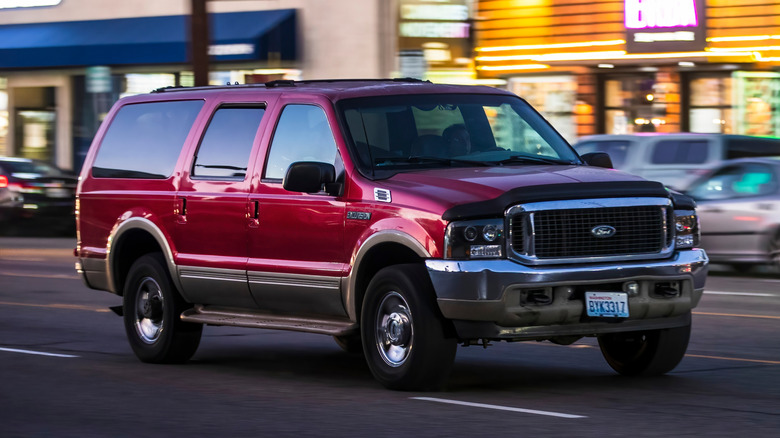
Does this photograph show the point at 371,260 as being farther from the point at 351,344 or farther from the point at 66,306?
the point at 66,306

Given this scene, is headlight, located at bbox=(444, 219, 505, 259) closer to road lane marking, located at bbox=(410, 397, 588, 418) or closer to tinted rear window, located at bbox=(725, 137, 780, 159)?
road lane marking, located at bbox=(410, 397, 588, 418)

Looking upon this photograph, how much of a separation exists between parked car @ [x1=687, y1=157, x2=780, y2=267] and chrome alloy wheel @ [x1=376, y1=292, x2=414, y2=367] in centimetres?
1001

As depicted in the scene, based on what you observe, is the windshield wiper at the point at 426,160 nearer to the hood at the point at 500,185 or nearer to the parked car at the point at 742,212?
the hood at the point at 500,185

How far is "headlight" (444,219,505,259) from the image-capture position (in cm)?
843

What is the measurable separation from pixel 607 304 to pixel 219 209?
2.94 metres

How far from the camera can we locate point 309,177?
363 inches

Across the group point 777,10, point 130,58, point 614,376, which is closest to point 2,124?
point 130,58

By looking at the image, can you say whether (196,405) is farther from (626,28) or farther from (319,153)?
(626,28)

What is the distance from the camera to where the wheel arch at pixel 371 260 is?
889cm

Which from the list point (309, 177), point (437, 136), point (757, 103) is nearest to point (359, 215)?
point (309, 177)

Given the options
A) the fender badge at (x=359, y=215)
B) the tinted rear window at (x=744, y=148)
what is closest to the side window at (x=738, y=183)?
the tinted rear window at (x=744, y=148)

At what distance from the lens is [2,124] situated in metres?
38.8

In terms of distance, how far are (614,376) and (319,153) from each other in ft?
7.81

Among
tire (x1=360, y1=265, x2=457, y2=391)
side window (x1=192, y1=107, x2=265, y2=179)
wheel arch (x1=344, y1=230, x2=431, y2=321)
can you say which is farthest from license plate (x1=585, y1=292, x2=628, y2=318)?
side window (x1=192, y1=107, x2=265, y2=179)
